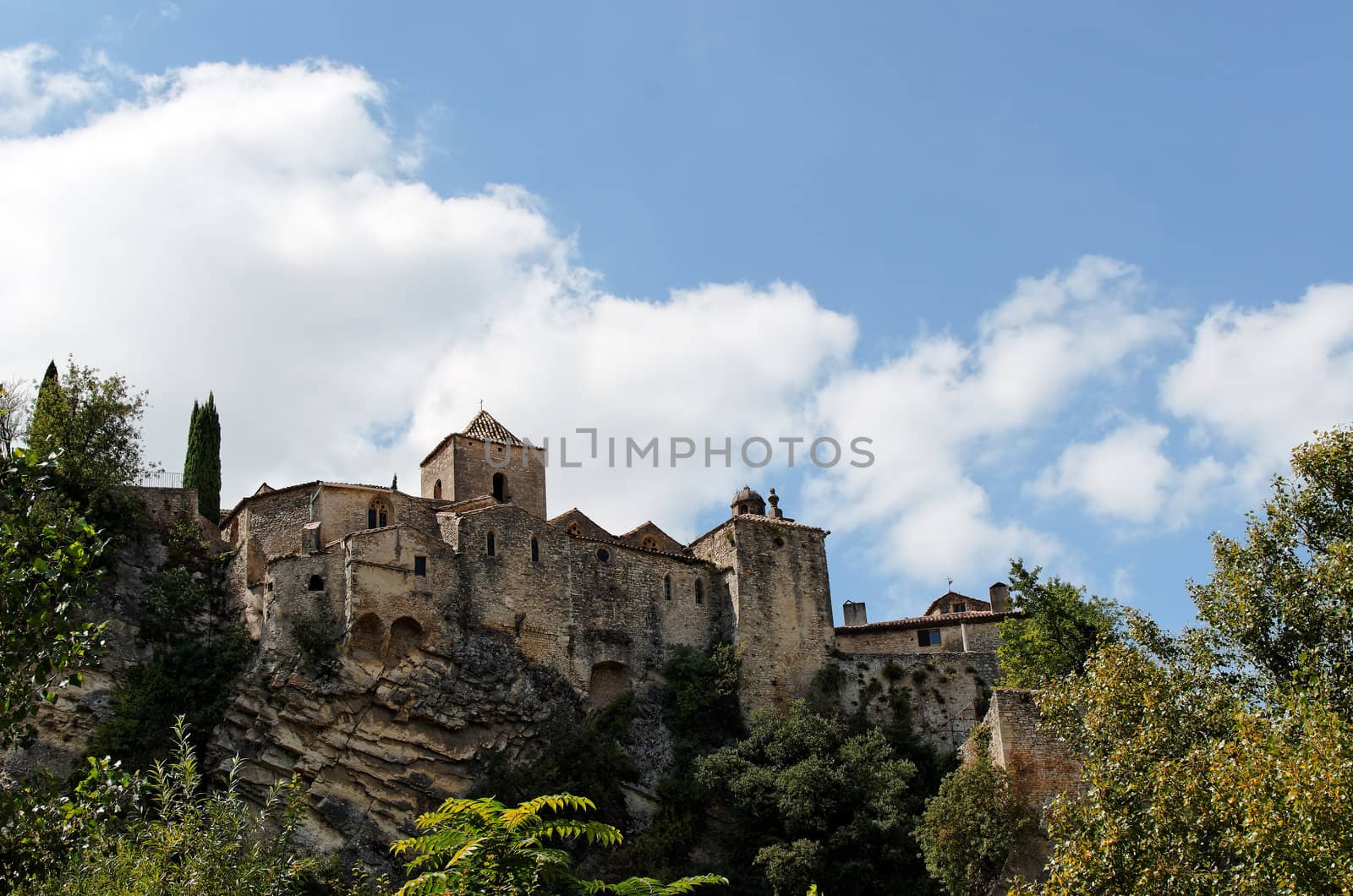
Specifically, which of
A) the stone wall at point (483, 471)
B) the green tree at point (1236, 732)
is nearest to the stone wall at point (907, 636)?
the stone wall at point (483, 471)

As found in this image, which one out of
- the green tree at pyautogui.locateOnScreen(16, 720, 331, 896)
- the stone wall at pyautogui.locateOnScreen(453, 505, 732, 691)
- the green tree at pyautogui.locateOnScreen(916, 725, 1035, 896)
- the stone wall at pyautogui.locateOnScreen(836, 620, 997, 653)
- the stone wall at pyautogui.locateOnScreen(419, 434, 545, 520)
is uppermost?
the stone wall at pyautogui.locateOnScreen(419, 434, 545, 520)

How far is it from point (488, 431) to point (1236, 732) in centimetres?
3931

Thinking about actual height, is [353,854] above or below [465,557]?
below

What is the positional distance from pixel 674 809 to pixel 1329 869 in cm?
2730

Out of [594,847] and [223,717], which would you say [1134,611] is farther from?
[223,717]

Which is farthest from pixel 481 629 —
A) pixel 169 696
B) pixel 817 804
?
pixel 817 804

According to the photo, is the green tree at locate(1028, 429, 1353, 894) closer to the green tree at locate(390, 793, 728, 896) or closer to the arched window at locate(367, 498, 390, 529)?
the green tree at locate(390, 793, 728, 896)

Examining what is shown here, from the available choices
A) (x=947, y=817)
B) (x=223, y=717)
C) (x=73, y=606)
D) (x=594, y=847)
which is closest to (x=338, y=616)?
(x=223, y=717)

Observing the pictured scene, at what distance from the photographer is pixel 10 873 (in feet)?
57.8

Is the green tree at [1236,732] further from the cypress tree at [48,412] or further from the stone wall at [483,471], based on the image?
the cypress tree at [48,412]

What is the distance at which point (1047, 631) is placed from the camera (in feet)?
171

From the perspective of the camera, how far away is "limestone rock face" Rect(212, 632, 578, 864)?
4547 centimetres

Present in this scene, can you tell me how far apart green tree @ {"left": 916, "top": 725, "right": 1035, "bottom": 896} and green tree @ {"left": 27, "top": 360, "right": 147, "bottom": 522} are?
3104 cm

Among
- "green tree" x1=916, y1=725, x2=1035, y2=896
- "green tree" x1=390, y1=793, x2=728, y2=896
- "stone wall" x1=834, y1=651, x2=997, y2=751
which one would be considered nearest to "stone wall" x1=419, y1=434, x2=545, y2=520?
"stone wall" x1=834, y1=651, x2=997, y2=751
